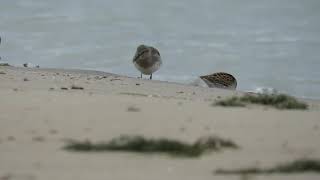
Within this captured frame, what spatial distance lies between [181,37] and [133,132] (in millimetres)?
15186

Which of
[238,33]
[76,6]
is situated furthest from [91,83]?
[76,6]

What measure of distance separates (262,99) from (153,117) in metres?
1.62

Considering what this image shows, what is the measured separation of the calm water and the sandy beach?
7347mm

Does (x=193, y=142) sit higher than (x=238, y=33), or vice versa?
(x=238, y=33)

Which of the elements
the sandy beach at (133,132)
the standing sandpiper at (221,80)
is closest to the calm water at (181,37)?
the standing sandpiper at (221,80)

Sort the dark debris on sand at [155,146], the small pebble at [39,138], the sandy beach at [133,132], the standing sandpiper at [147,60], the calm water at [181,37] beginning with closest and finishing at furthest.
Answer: the sandy beach at [133,132] < the dark debris on sand at [155,146] < the small pebble at [39,138] < the standing sandpiper at [147,60] < the calm water at [181,37]

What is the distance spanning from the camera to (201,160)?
522cm

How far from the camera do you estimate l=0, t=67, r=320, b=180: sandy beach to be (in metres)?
4.96

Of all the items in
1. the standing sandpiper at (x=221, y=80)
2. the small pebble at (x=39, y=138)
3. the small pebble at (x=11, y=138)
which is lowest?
the small pebble at (x=11, y=138)

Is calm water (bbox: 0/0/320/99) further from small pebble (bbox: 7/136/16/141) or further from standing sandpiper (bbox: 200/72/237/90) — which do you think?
small pebble (bbox: 7/136/16/141)

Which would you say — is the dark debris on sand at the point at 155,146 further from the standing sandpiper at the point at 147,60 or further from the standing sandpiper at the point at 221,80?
the standing sandpiper at the point at 147,60

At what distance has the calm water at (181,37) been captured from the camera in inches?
665

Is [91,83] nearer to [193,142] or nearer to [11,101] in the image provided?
[11,101]

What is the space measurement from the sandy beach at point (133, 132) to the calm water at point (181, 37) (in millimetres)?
7347
